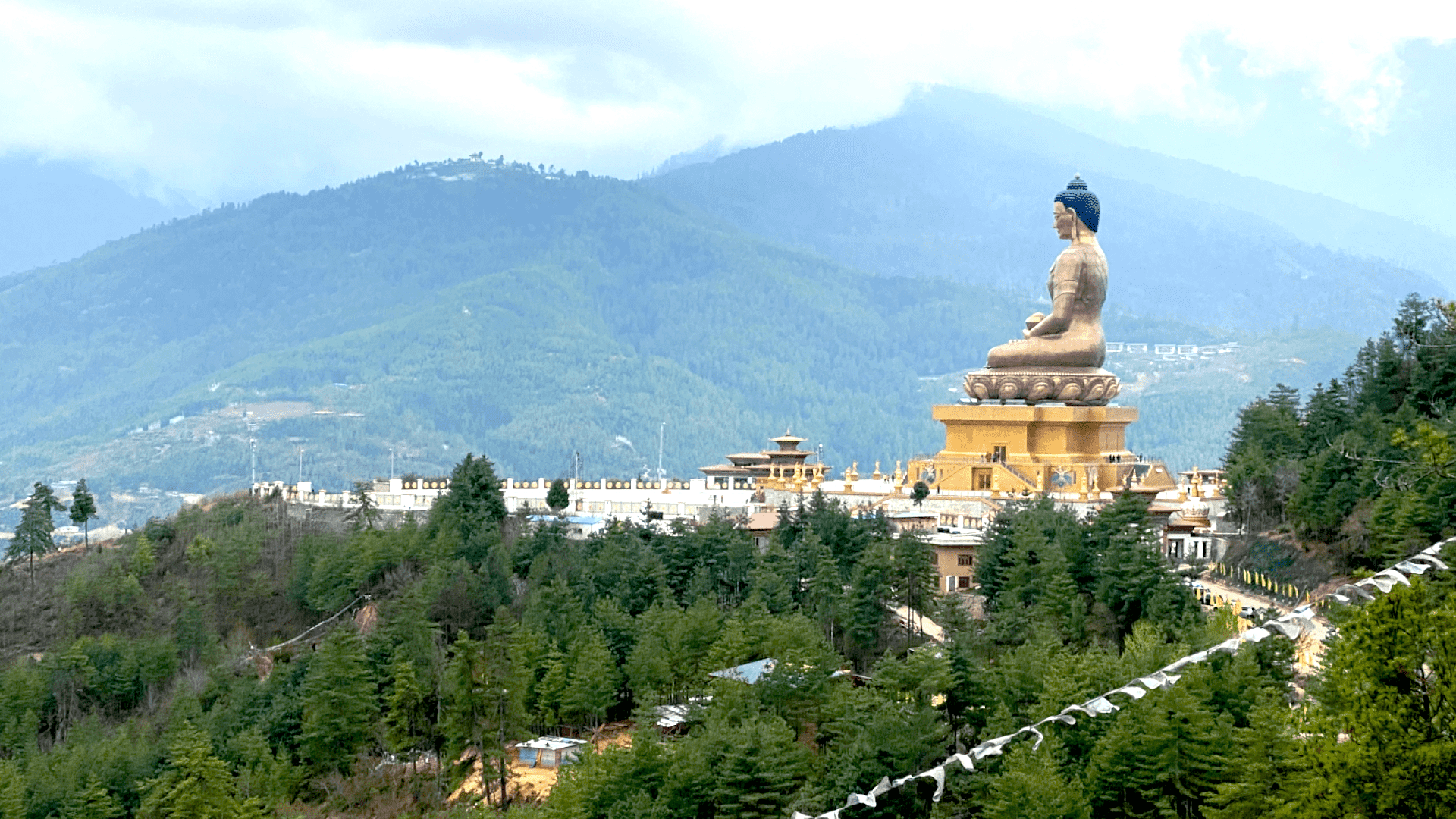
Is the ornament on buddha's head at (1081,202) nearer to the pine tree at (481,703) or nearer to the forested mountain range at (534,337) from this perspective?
the pine tree at (481,703)

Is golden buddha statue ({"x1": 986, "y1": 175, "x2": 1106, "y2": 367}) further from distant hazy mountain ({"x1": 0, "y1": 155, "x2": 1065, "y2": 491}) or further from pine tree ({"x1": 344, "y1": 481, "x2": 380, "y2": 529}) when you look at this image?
distant hazy mountain ({"x1": 0, "y1": 155, "x2": 1065, "y2": 491})

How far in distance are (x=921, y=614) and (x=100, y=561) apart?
23.1 m

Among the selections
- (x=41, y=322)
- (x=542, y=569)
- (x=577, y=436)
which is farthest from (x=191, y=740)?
(x=41, y=322)

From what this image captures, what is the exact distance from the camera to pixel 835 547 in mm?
36781

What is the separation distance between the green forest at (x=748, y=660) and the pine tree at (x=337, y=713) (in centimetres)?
6

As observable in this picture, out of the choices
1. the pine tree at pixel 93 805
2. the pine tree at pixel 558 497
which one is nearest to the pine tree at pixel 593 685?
the pine tree at pixel 93 805

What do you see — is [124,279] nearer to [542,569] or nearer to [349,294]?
[349,294]

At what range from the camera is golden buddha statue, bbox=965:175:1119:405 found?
137 feet

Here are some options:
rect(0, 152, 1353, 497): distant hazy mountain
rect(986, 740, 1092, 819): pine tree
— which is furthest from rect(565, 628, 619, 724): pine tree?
rect(0, 152, 1353, 497): distant hazy mountain

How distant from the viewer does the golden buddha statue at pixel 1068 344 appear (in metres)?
41.8

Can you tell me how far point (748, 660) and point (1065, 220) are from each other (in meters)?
16.5

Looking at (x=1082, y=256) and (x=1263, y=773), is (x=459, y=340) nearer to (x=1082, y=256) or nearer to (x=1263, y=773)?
(x=1082, y=256)

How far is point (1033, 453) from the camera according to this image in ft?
136

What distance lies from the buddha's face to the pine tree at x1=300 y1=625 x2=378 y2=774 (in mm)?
18277
